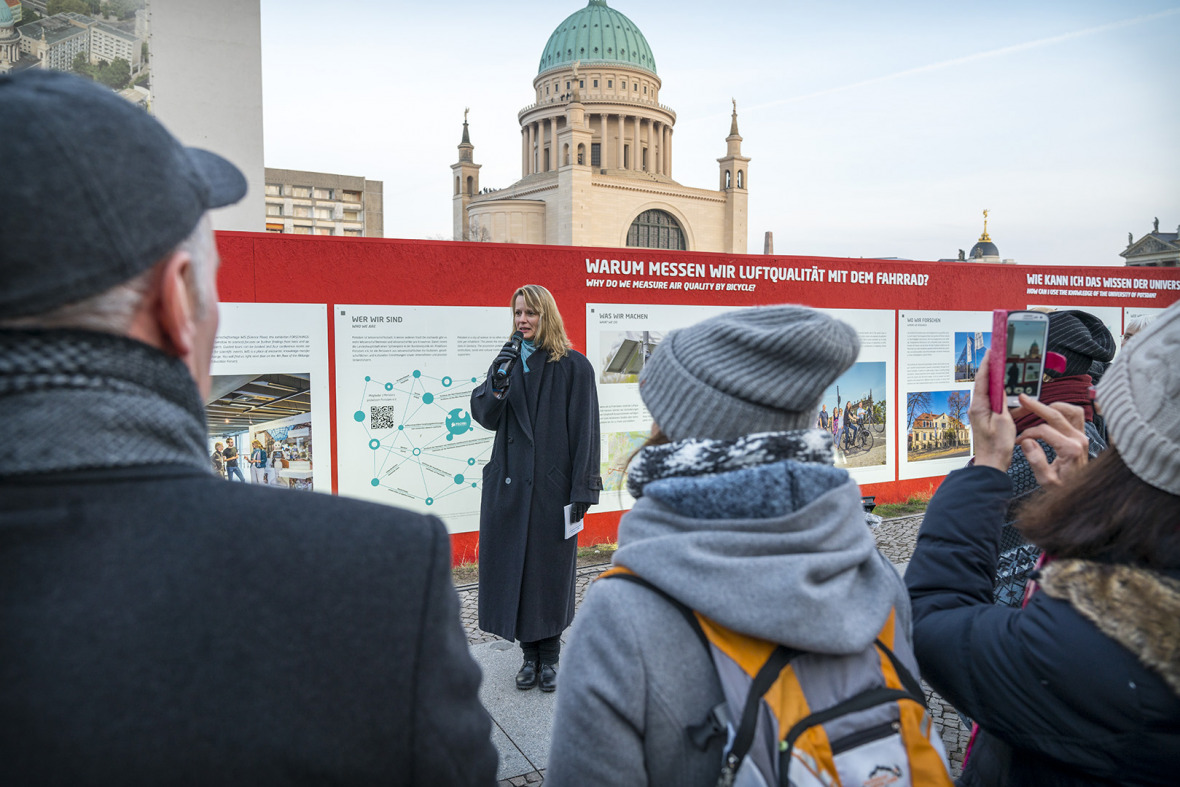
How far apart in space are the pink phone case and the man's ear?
1.45m

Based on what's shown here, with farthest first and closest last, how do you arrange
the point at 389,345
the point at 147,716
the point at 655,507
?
the point at 389,345 → the point at 655,507 → the point at 147,716

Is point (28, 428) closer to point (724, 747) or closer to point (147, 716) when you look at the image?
point (147, 716)

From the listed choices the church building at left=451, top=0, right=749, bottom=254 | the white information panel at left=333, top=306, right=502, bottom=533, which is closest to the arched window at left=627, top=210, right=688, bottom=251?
the church building at left=451, top=0, right=749, bottom=254

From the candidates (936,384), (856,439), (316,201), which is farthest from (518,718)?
(316,201)

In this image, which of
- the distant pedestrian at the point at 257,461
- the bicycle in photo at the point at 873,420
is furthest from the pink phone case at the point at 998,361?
the bicycle in photo at the point at 873,420

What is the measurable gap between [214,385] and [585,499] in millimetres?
3125

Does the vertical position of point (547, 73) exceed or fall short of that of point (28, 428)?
it exceeds it

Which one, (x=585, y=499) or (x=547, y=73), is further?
(x=547, y=73)

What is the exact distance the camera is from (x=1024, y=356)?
5.60 feet

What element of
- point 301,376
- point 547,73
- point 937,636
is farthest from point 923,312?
point 547,73

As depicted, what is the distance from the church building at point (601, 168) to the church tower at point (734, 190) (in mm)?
97

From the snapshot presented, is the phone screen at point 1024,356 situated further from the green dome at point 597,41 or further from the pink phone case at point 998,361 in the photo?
the green dome at point 597,41

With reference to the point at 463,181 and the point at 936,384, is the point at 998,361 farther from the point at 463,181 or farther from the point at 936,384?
the point at 463,181

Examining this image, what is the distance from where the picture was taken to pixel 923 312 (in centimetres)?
906
